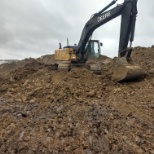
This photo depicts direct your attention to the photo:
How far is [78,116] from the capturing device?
20.3 ft

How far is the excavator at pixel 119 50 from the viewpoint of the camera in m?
8.88

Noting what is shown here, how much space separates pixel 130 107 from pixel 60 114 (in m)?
1.66

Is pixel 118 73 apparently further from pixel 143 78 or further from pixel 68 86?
pixel 68 86

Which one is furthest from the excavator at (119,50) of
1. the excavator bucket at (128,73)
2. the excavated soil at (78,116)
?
Result: the excavated soil at (78,116)

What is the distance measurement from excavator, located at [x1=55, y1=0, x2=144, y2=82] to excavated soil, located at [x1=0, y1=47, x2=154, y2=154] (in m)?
0.43

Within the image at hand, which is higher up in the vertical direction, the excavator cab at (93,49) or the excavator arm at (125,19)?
the excavator arm at (125,19)

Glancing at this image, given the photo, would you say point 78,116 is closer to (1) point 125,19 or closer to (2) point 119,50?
(2) point 119,50

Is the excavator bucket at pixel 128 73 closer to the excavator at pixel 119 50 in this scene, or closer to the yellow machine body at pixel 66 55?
the excavator at pixel 119 50

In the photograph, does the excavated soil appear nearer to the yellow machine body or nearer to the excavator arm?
the excavator arm

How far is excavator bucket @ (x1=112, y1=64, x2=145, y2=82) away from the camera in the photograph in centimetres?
862

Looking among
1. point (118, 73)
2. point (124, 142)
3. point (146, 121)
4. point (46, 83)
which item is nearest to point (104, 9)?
point (118, 73)

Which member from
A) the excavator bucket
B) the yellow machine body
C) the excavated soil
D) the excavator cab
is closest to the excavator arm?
the excavator bucket

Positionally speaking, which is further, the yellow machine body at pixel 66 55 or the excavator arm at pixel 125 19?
the yellow machine body at pixel 66 55

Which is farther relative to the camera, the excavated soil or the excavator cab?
the excavator cab
